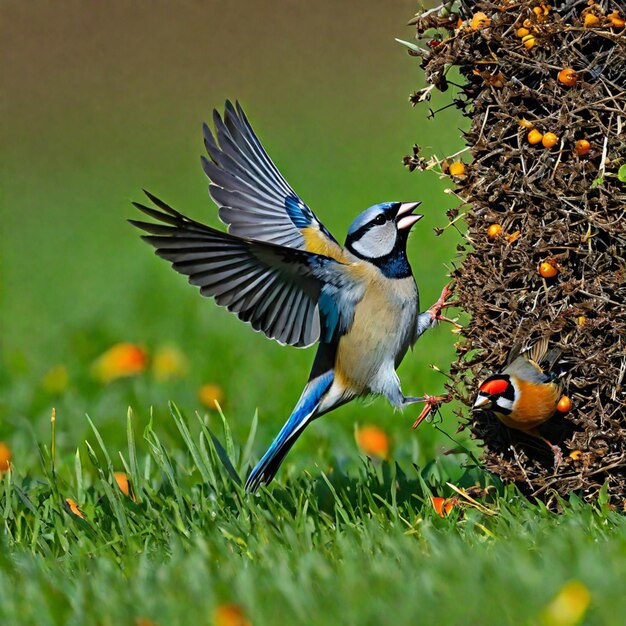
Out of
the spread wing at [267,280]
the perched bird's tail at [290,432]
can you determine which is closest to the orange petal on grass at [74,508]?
the perched bird's tail at [290,432]

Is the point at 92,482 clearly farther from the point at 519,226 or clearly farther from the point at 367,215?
the point at 519,226

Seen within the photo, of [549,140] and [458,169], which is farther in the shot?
[458,169]

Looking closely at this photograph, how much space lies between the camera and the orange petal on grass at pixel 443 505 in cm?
397

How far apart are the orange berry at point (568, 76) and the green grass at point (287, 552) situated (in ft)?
4.33

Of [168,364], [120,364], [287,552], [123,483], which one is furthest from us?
[168,364]

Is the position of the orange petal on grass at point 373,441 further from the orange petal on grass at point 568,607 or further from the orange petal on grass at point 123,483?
the orange petal on grass at point 568,607

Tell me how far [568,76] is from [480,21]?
343 mm

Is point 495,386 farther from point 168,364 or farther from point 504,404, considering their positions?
point 168,364

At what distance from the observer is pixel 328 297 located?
14.2 feet

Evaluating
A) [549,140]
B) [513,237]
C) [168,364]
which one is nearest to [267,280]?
[513,237]

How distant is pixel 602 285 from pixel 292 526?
1.24 meters

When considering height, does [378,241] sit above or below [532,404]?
above

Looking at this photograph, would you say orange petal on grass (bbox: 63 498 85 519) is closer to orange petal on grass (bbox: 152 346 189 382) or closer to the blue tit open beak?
the blue tit open beak

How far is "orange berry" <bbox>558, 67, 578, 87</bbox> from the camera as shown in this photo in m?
3.61
